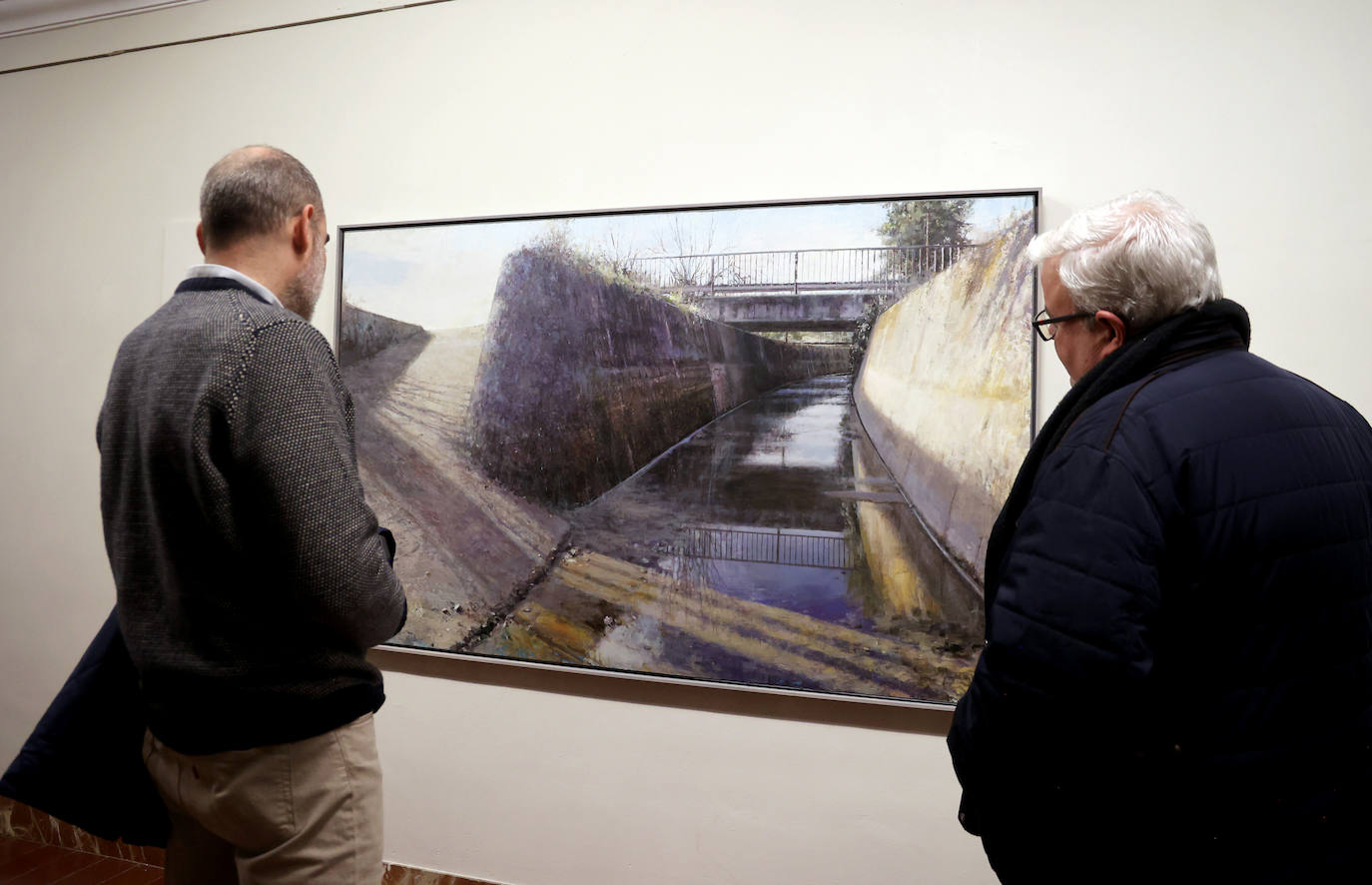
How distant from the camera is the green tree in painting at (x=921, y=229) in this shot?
6.66 ft

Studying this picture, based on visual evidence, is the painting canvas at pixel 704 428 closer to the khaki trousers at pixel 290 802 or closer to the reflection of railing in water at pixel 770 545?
the reflection of railing in water at pixel 770 545

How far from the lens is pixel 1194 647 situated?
102cm

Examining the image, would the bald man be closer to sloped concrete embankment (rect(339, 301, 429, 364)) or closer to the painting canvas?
the painting canvas

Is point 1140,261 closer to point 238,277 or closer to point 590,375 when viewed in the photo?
point 238,277

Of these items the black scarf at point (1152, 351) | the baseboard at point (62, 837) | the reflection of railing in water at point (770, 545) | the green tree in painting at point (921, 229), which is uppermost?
the green tree in painting at point (921, 229)

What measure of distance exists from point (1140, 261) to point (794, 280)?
1078 millimetres

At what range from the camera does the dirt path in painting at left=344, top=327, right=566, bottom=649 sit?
2379mm

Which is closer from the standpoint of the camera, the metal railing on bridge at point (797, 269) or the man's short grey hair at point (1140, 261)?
the man's short grey hair at point (1140, 261)

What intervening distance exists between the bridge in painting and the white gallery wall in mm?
196

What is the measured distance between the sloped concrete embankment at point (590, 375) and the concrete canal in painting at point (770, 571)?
0.07 metres

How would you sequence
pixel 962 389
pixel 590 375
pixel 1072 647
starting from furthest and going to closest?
pixel 590 375 → pixel 962 389 → pixel 1072 647

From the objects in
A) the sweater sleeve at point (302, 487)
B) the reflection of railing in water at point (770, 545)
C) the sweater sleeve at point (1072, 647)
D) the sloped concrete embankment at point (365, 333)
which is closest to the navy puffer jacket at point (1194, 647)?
the sweater sleeve at point (1072, 647)

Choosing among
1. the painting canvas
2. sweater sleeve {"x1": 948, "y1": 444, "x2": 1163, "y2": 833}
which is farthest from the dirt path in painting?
sweater sleeve {"x1": 948, "y1": 444, "x2": 1163, "y2": 833}

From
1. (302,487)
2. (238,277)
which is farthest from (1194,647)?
(238,277)
